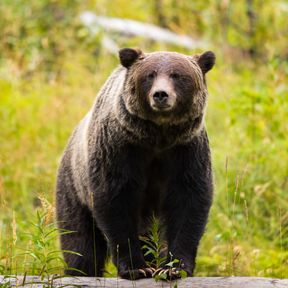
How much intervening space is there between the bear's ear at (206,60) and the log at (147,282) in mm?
1501

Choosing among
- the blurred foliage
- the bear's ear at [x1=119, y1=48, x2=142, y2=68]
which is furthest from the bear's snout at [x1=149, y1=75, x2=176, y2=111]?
the blurred foliage

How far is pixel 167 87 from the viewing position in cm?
511

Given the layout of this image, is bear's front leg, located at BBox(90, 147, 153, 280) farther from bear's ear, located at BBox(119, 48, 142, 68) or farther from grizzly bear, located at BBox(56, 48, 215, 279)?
bear's ear, located at BBox(119, 48, 142, 68)

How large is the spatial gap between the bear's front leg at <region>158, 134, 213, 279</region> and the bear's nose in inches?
19.5

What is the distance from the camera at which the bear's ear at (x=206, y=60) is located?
5551 mm

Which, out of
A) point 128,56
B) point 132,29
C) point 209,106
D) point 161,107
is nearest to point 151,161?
point 161,107

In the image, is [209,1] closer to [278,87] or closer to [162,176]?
[278,87]

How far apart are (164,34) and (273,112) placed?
5198 mm

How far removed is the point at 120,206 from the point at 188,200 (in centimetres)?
45

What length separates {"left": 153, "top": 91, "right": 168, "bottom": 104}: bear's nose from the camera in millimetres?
5027

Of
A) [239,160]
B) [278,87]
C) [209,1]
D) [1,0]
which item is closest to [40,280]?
[239,160]

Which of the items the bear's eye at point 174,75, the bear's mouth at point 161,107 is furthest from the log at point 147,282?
the bear's eye at point 174,75

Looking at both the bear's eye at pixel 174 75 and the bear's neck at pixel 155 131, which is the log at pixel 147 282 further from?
the bear's eye at pixel 174 75

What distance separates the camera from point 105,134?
17.9ft
